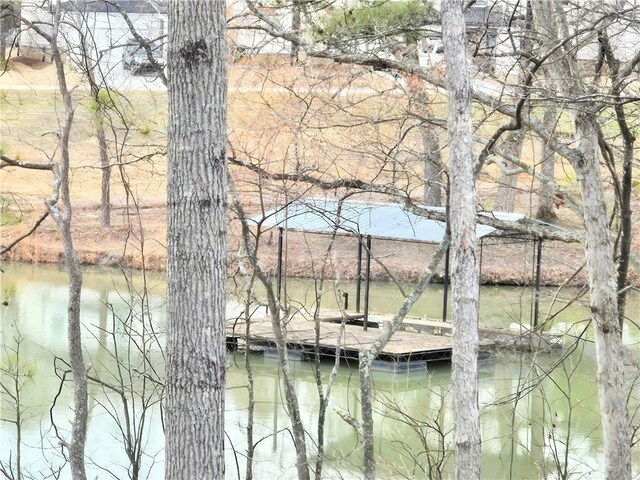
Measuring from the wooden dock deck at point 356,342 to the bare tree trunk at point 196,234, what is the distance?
9.84 meters

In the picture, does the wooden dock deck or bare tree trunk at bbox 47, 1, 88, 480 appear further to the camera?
the wooden dock deck

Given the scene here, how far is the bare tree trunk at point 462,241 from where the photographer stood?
5.18 meters

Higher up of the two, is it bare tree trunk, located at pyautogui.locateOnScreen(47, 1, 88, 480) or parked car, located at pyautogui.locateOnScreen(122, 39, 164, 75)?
parked car, located at pyautogui.locateOnScreen(122, 39, 164, 75)

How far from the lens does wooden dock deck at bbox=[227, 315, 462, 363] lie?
46.5ft

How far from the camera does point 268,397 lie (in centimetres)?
1330

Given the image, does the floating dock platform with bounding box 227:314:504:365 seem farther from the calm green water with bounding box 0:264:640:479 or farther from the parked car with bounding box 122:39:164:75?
the parked car with bounding box 122:39:164:75

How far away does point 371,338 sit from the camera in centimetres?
1479

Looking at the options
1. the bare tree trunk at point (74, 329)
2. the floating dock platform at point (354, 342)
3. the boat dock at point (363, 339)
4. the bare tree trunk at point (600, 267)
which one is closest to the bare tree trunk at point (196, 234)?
the bare tree trunk at point (74, 329)

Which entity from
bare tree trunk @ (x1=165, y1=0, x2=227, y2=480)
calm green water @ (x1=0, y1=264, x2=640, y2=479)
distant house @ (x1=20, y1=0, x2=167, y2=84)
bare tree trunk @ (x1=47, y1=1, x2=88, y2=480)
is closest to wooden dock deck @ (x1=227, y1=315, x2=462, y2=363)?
calm green water @ (x1=0, y1=264, x2=640, y2=479)

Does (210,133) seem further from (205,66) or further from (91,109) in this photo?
(91,109)

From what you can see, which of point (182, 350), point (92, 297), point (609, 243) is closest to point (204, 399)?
point (182, 350)

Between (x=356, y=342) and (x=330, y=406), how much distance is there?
6.18 ft

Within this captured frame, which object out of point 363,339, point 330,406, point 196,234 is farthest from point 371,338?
point 196,234

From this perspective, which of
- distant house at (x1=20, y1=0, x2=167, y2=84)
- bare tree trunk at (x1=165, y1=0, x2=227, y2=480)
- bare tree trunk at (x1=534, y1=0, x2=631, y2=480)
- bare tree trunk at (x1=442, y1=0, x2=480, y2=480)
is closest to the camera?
bare tree trunk at (x1=165, y1=0, x2=227, y2=480)
